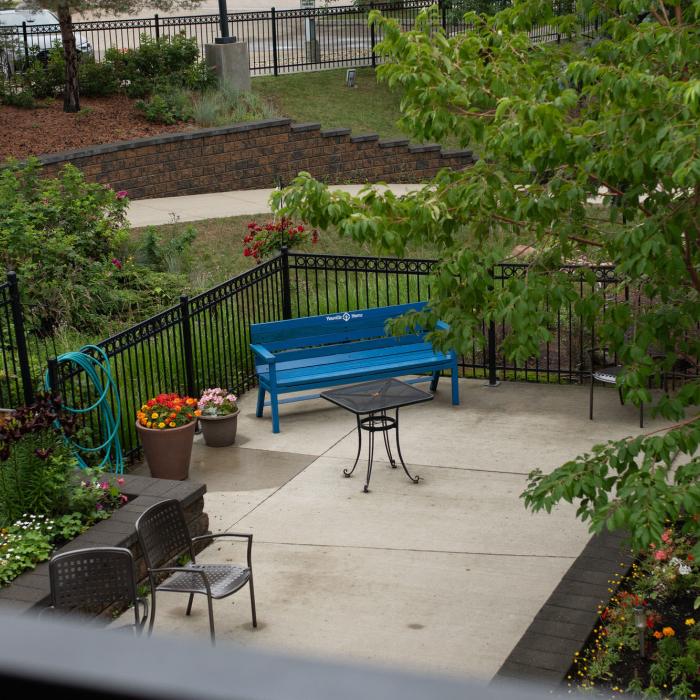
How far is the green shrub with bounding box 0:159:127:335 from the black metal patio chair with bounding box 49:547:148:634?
6.43 m

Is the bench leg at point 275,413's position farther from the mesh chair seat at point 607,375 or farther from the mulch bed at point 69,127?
the mulch bed at point 69,127

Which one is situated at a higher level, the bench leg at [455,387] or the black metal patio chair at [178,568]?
the black metal patio chair at [178,568]

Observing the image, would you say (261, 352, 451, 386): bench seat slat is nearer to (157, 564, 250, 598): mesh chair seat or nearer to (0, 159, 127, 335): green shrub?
(0, 159, 127, 335): green shrub

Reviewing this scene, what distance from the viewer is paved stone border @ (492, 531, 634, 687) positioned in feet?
19.2

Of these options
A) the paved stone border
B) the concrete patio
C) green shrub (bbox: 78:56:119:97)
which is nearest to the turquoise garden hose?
the concrete patio

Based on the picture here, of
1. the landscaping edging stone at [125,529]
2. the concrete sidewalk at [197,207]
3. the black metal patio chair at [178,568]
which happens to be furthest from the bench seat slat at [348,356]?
the concrete sidewalk at [197,207]

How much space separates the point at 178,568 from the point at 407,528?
8.00ft

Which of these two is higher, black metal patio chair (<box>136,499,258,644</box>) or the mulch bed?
the mulch bed

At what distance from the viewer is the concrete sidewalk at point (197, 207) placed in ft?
55.3

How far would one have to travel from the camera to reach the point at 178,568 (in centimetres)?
635

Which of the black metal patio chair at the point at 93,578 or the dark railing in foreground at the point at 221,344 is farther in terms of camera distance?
the dark railing in foreground at the point at 221,344

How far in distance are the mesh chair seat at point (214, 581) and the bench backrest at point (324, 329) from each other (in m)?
4.60

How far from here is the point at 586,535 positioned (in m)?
8.08

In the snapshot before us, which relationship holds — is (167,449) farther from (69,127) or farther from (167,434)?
(69,127)
